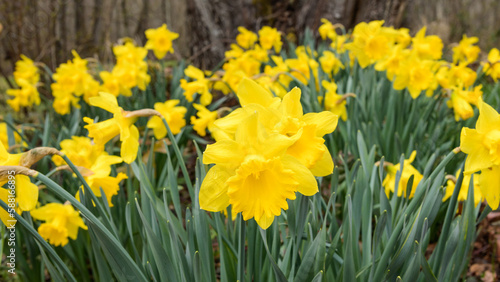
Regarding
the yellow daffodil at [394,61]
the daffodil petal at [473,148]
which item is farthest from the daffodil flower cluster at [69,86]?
the daffodil petal at [473,148]

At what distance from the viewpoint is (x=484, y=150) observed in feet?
3.21

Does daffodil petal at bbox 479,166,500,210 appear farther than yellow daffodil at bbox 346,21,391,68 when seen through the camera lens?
No

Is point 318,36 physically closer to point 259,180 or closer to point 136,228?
point 136,228

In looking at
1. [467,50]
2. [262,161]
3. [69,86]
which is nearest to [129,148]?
[262,161]

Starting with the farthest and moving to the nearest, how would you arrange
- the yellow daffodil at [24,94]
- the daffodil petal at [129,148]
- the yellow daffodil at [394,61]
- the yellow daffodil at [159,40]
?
the yellow daffodil at [159,40]
the yellow daffodil at [24,94]
the yellow daffodil at [394,61]
the daffodil petal at [129,148]

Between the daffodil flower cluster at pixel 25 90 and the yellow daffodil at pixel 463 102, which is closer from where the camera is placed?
the yellow daffodil at pixel 463 102

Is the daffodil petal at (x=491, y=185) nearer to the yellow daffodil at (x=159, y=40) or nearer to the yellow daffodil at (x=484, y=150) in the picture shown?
the yellow daffodil at (x=484, y=150)

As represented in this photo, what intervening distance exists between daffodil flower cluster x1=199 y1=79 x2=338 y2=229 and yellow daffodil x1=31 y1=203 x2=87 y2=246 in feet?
3.13

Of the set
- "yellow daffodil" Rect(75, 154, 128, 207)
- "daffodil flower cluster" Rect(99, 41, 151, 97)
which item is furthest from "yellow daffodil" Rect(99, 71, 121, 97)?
"yellow daffodil" Rect(75, 154, 128, 207)

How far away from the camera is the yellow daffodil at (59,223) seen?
157 cm

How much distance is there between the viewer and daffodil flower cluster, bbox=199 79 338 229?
2.76 feet

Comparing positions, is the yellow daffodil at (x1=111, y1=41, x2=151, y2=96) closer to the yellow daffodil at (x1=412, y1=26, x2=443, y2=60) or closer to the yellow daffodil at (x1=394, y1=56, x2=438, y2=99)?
the yellow daffodil at (x1=394, y1=56, x2=438, y2=99)

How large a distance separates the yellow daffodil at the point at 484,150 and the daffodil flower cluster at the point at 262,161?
1.17ft

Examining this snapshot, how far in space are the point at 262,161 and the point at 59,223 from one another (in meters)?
1.09
